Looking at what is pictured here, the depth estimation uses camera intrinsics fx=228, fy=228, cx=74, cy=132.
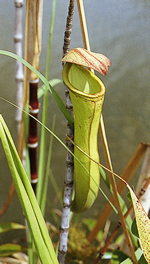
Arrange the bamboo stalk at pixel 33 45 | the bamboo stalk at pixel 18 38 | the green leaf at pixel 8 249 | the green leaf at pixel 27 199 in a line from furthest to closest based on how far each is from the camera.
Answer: the green leaf at pixel 8 249
the bamboo stalk at pixel 18 38
the bamboo stalk at pixel 33 45
the green leaf at pixel 27 199

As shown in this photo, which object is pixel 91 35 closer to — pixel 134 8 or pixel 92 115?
pixel 134 8

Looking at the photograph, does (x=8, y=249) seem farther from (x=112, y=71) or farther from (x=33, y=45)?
(x=112, y=71)

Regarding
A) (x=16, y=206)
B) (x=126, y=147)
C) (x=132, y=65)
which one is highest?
→ (x=132, y=65)

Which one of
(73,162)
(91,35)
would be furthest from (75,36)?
(73,162)

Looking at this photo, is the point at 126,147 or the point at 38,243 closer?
the point at 38,243

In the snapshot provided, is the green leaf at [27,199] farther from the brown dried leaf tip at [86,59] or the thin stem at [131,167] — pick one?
the thin stem at [131,167]

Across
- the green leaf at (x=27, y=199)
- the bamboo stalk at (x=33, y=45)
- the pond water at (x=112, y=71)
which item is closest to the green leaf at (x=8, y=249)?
the pond water at (x=112, y=71)

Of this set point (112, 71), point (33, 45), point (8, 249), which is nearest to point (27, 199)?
point (33, 45)
